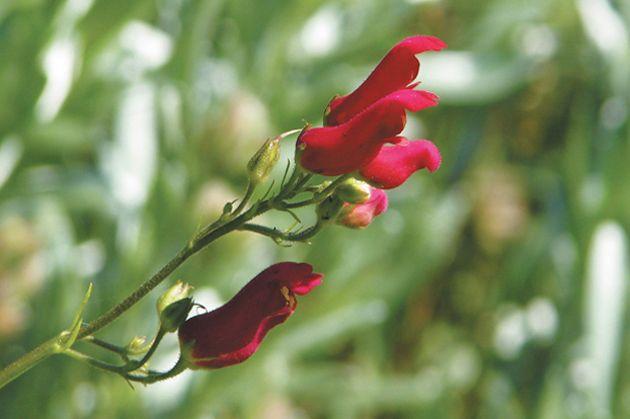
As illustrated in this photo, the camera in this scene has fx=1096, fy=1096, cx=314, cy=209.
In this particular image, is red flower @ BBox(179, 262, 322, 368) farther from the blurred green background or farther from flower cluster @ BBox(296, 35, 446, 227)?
the blurred green background

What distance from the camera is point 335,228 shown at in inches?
62.9

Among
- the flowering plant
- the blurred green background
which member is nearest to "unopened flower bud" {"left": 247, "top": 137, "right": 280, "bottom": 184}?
the flowering plant

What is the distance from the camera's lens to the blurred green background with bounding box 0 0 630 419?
4.94ft

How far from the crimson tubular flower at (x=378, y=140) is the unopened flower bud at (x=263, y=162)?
A: 1.1 inches

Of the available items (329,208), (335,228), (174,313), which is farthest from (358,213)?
(335,228)

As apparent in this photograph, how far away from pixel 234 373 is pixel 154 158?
376 millimetres

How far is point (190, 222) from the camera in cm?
150

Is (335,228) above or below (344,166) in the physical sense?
below

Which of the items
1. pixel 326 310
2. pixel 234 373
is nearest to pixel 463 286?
pixel 326 310

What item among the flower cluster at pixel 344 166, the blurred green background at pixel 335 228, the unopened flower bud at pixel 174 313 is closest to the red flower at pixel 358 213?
the flower cluster at pixel 344 166

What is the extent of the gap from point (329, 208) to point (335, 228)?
952 mm

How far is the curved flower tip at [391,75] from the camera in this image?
2.01 ft

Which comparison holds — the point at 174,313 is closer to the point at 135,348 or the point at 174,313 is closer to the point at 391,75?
the point at 135,348

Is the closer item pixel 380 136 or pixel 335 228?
pixel 380 136
